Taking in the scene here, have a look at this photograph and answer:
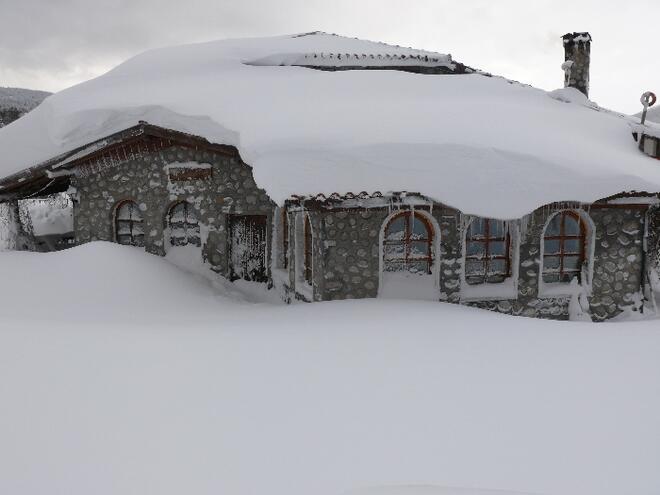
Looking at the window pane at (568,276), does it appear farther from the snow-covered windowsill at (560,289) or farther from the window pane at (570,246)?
the window pane at (570,246)

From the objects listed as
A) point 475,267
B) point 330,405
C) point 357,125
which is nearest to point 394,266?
point 475,267

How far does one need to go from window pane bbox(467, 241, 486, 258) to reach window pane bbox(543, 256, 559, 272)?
125 cm

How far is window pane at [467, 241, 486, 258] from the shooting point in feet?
30.2

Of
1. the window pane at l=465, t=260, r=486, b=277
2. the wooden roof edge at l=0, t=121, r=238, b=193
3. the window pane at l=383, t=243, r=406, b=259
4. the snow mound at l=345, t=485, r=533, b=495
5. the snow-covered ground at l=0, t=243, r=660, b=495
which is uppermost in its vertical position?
the wooden roof edge at l=0, t=121, r=238, b=193

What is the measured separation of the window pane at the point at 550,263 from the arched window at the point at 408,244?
2377mm

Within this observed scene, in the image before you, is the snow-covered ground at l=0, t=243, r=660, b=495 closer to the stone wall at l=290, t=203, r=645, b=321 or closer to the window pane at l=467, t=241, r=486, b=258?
the stone wall at l=290, t=203, r=645, b=321

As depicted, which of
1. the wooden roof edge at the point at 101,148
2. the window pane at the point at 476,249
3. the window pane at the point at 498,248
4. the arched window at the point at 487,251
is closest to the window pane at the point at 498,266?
the arched window at the point at 487,251

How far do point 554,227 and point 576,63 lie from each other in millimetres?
6621

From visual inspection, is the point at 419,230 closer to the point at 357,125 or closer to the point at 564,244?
the point at 357,125

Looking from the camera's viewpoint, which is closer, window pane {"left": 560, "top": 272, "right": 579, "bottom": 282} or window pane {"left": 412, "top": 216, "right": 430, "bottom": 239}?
window pane {"left": 412, "top": 216, "right": 430, "bottom": 239}

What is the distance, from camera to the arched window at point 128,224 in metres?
11.7

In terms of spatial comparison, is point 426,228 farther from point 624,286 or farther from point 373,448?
point 373,448

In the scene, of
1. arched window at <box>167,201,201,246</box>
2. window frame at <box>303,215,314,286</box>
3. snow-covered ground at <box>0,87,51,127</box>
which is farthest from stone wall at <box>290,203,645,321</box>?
snow-covered ground at <box>0,87,51,127</box>

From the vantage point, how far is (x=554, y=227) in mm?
9312
